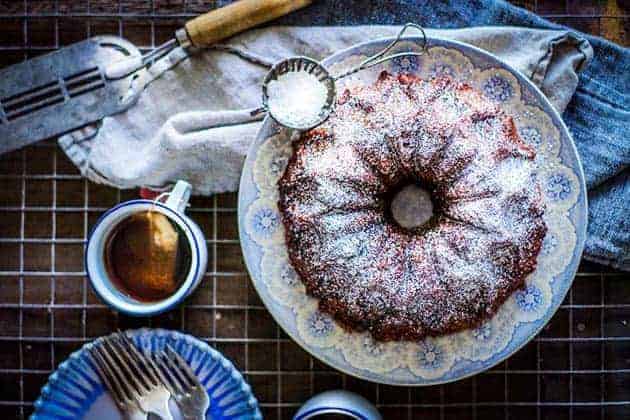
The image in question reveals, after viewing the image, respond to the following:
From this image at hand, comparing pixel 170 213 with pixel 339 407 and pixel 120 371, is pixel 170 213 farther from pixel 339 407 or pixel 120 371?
pixel 339 407

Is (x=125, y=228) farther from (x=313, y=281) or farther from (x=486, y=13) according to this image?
(x=486, y=13)

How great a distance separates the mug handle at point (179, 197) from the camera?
131 cm

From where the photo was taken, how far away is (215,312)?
145cm

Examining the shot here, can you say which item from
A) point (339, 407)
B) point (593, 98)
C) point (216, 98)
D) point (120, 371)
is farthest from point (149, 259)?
point (593, 98)

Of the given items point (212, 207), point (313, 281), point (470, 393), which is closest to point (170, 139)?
point (212, 207)

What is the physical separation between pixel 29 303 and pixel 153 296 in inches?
10.0

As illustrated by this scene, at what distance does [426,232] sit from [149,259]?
0.48 meters

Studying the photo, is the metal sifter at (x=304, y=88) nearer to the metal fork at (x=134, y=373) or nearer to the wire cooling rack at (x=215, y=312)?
the wire cooling rack at (x=215, y=312)

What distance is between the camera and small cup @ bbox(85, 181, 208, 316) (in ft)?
4.29

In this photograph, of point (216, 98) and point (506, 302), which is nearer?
point (506, 302)

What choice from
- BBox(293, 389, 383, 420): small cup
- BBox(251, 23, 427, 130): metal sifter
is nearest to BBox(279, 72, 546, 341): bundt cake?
BBox(251, 23, 427, 130): metal sifter

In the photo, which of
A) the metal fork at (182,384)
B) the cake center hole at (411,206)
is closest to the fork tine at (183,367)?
the metal fork at (182,384)

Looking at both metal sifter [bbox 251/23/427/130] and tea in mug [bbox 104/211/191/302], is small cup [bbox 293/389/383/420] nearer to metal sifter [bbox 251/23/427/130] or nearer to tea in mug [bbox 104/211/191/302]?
tea in mug [bbox 104/211/191/302]

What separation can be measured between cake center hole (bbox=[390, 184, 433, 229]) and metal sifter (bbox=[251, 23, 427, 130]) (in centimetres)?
20
